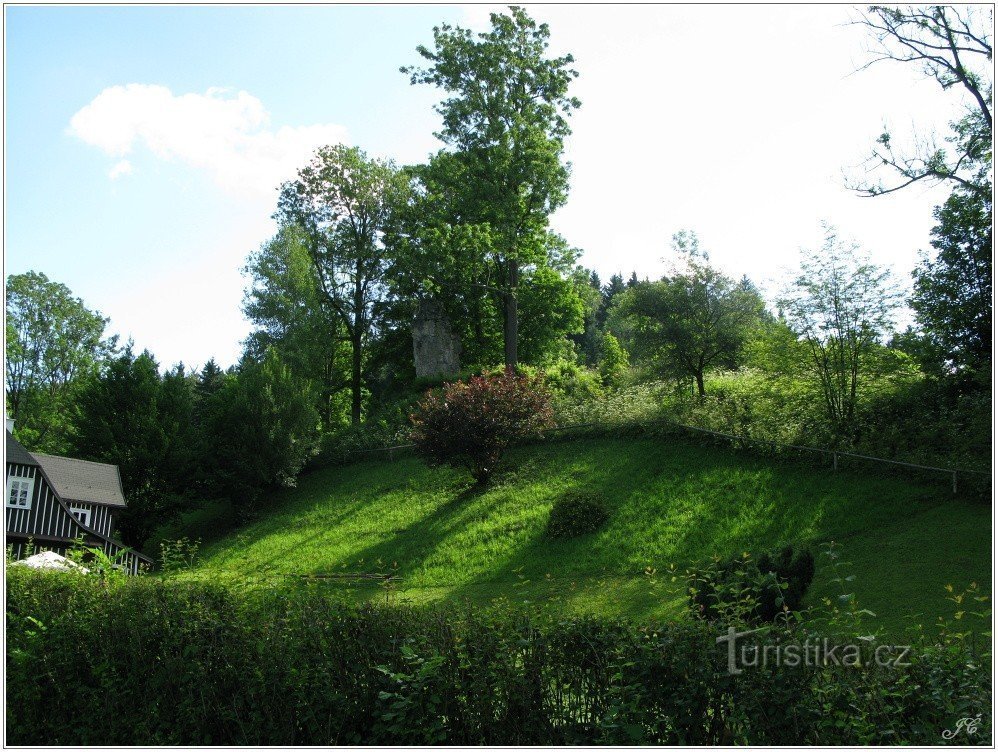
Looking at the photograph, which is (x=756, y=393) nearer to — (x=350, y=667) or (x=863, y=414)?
(x=863, y=414)

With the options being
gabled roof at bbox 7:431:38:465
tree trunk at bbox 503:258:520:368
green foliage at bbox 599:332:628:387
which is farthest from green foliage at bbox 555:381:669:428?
gabled roof at bbox 7:431:38:465

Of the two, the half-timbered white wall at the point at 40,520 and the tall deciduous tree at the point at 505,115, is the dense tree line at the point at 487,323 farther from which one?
the half-timbered white wall at the point at 40,520

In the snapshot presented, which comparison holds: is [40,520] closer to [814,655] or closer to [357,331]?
[357,331]

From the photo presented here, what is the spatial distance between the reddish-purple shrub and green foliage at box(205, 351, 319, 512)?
360 inches

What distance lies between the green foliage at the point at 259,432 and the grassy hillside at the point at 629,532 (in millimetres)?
3744

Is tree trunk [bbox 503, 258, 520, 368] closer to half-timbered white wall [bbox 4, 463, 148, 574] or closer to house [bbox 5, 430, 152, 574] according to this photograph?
house [bbox 5, 430, 152, 574]

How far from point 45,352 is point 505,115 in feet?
92.8

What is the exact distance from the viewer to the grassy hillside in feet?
43.9

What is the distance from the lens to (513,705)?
17.4 feet

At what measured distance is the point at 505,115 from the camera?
99.3ft

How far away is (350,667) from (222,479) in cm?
2628

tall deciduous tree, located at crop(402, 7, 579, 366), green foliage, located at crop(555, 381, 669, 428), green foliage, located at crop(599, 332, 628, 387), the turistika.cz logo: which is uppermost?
tall deciduous tree, located at crop(402, 7, 579, 366)

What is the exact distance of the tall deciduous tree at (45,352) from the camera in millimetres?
40781

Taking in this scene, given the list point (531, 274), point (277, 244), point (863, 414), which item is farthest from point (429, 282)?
point (863, 414)
